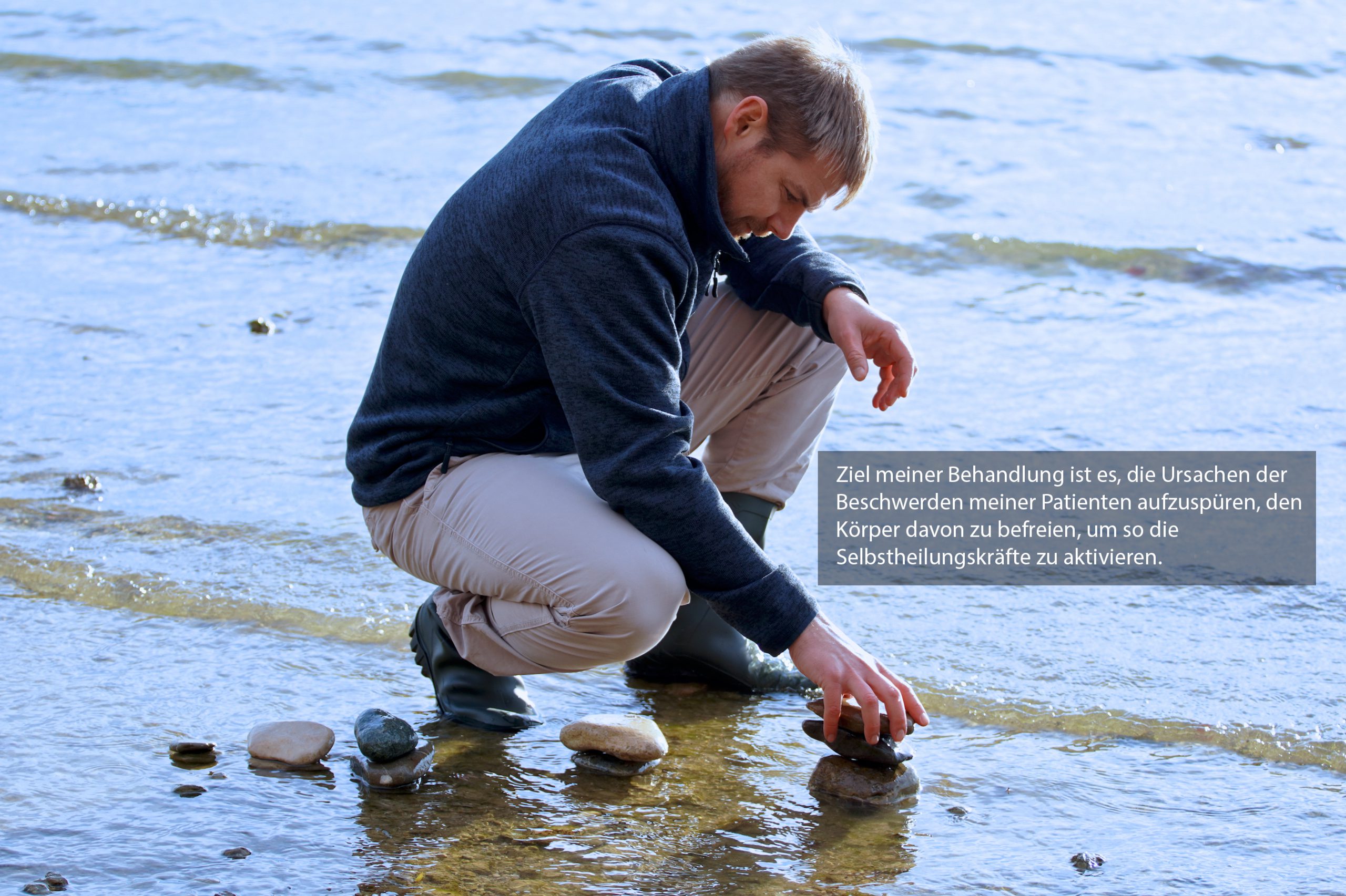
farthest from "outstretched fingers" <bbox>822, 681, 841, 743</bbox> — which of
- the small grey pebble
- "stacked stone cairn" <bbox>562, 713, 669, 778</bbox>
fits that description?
the small grey pebble

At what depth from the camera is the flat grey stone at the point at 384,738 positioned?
2441 millimetres

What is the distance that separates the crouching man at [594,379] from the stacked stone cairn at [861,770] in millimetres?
201

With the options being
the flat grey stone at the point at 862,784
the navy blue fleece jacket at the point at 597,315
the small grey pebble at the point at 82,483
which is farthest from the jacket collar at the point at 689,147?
the small grey pebble at the point at 82,483

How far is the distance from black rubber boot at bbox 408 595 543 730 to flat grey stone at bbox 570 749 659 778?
0.20m

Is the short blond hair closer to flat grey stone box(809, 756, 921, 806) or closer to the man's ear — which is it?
the man's ear

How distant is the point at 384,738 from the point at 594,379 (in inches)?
30.0

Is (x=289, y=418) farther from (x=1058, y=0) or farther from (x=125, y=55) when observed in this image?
(x=1058, y=0)

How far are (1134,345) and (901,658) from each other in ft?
9.03

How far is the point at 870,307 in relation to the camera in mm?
2836

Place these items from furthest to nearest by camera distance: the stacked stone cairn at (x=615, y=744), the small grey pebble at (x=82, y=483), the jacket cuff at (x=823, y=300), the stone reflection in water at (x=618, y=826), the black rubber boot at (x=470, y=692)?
the small grey pebble at (x=82, y=483) < the jacket cuff at (x=823, y=300) < the black rubber boot at (x=470, y=692) < the stacked stone cairn at (x=615, y=744) < the stone reflection in water at (x=618, y=826)

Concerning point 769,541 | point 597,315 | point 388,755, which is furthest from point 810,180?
point 769,541

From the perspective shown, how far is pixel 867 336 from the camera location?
9.27 ft

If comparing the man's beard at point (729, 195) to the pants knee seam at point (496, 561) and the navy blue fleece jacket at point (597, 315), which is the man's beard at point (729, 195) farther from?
the pants knee seam at point (496, 561)

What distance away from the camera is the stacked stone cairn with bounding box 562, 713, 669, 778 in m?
2.52
